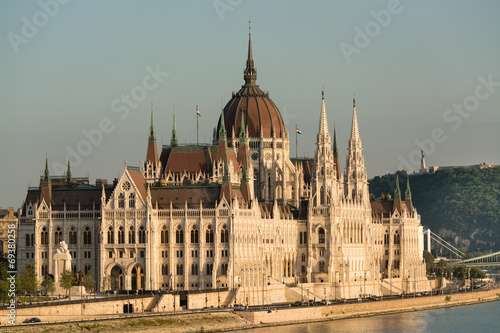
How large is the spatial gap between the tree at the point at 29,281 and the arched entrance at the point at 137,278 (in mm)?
12812

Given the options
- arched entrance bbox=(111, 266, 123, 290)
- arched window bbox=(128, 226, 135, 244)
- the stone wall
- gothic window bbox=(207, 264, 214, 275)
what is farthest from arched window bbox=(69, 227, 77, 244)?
the stone wall

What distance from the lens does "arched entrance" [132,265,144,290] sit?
186m

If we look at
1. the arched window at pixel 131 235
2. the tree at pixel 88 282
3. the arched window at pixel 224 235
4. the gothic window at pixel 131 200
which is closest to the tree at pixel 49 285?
the tree at pixel 88 282

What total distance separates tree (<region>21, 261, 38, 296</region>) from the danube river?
1065 inches

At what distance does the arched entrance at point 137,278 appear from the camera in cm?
18575

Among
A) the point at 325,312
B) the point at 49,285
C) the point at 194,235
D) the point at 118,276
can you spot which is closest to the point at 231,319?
the point at 325,312

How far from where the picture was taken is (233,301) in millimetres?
177875

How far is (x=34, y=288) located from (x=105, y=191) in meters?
22.7

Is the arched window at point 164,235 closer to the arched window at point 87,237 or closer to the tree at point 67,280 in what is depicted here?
the arched window at point 87,237

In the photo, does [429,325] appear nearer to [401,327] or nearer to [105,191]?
[401,327]

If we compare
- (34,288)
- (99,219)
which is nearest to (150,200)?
(99,219)

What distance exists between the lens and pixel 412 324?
180 meters

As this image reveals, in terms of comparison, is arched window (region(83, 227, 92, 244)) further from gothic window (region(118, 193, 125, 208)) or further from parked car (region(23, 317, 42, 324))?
parked car (region(23, 317, 42, 324))

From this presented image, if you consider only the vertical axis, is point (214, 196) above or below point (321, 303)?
above
